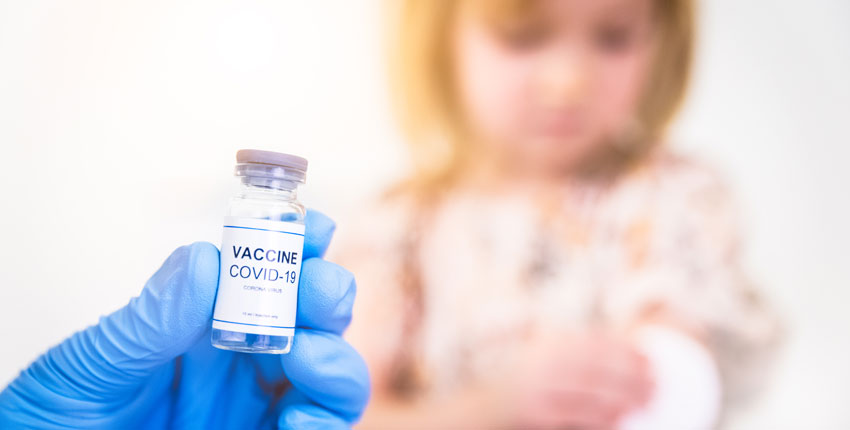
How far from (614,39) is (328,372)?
108cm

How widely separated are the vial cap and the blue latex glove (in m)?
0.14

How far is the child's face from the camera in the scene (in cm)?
148

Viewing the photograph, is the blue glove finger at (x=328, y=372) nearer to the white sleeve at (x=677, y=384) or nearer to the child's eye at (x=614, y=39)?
the white sleeve at (x=677, y=384)

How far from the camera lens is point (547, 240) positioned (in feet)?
4.86

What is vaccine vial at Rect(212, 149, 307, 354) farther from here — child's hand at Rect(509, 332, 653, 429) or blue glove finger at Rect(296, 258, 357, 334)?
child's hand at Rect(509, 332, 653, 429)

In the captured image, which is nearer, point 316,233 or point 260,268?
point 260,268

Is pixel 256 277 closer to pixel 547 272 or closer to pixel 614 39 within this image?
pixel 547 272

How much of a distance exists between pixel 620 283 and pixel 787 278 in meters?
0.43

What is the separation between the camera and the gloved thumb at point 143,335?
0.78 meters

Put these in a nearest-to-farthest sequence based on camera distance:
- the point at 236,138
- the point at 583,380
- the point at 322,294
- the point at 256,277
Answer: the point at 256,277 → the point at 322,294 → the point at 236,138 → the point at 583,380

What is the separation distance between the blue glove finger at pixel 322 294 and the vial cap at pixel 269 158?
0.16 metres

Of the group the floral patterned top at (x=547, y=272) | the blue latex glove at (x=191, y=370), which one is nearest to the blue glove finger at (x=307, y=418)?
the blue latex glove at (x=191, y=370)

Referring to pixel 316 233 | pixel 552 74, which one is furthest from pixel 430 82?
pixel 316 233

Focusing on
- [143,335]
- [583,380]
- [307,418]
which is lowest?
[583,380]
